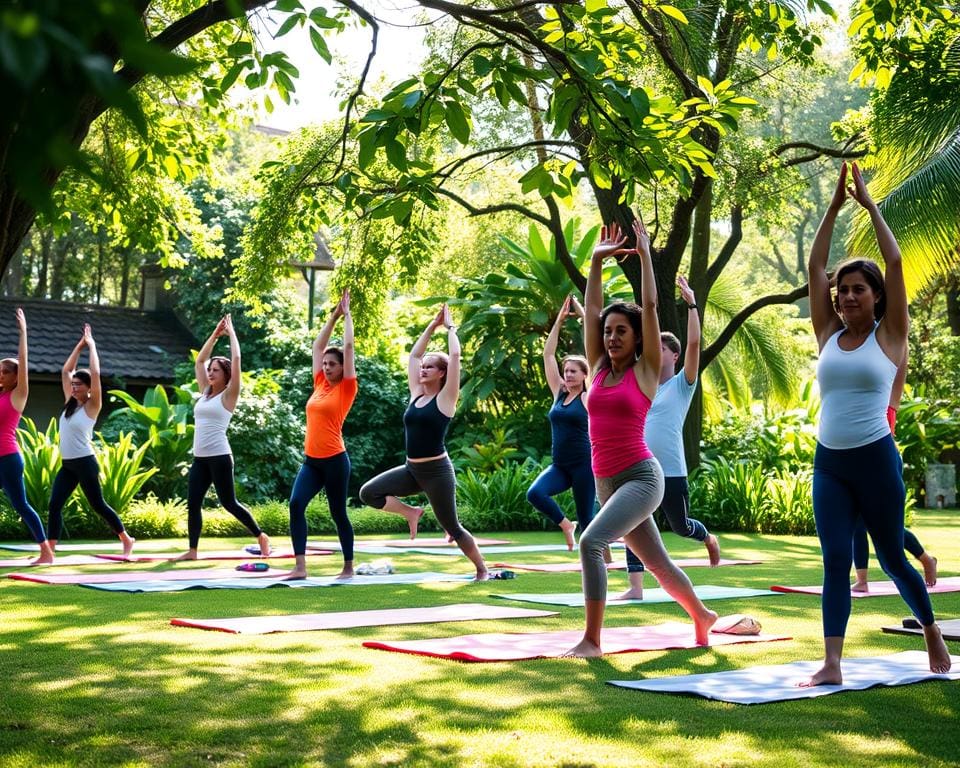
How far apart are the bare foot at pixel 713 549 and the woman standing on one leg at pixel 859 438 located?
4.79 metres

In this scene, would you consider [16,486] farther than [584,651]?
Yes

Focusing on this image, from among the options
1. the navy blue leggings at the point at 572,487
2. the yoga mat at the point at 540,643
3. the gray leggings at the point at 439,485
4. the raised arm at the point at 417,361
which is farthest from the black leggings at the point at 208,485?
the yoga mat at the point at 540,643

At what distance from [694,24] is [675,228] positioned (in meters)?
2.83

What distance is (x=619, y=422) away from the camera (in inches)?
234

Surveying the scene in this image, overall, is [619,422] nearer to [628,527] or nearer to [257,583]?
[628,527]

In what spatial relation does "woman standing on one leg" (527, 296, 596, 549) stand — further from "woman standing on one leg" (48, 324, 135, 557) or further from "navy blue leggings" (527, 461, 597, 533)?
"woman standing on one leg" (48, 324, 135, 557)

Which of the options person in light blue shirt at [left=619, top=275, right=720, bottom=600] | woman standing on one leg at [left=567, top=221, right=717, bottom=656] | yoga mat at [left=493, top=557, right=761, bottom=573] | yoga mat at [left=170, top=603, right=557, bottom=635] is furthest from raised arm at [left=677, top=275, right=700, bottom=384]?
yoga mat at [left=493, top=557, right=761, bottom=573]

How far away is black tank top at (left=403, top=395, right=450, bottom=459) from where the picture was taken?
29.6 feet

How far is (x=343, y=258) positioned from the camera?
666 inches

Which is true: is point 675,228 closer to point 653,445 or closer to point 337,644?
point 653,445

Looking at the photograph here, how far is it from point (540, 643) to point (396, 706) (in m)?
1.75

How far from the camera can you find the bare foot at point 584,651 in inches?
229

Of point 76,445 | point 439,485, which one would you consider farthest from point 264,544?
point 439,485

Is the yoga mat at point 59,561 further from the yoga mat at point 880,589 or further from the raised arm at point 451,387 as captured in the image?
the yoga mat at point 880,589
